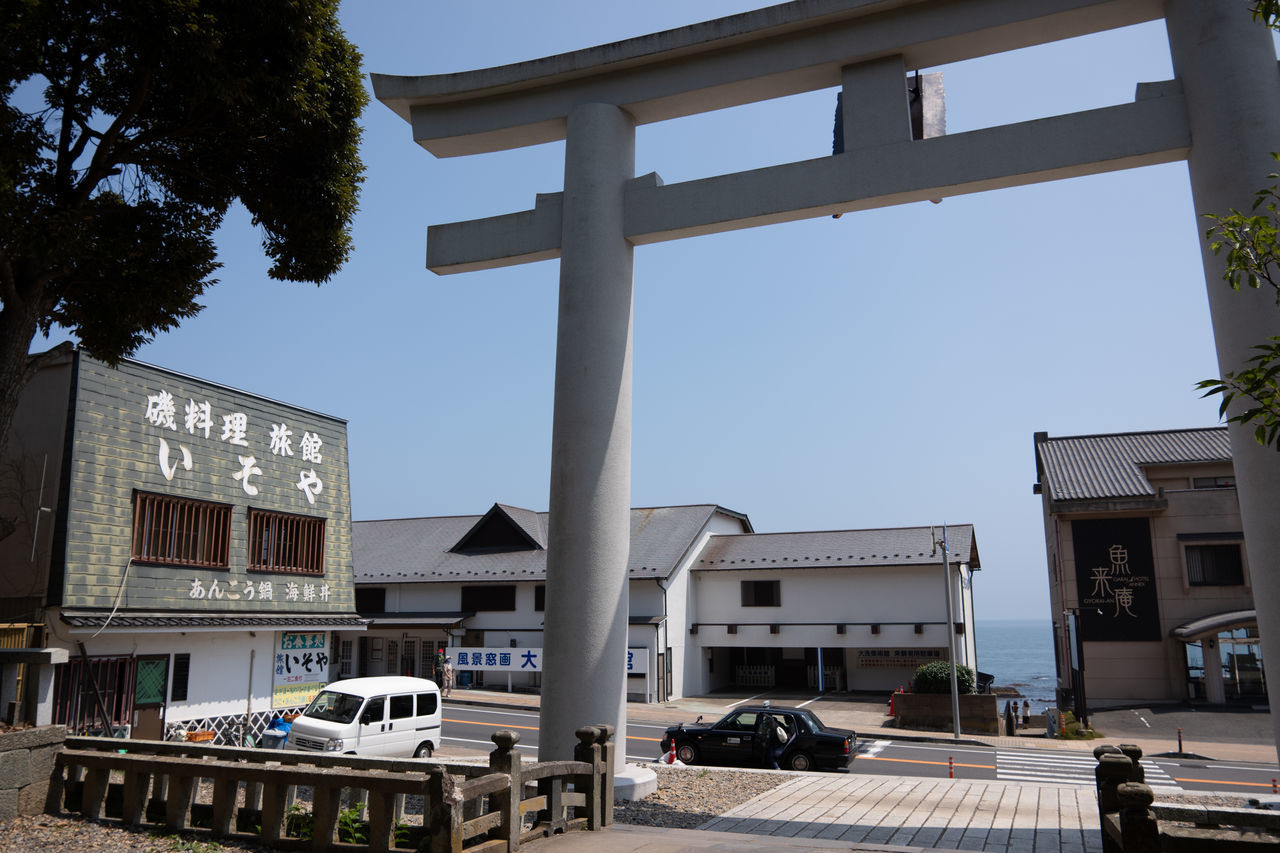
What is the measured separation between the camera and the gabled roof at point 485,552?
131 ft

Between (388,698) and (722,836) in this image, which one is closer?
(722,836)

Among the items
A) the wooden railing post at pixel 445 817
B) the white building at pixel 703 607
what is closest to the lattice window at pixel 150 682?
the wooden railing post at pixel 445 817

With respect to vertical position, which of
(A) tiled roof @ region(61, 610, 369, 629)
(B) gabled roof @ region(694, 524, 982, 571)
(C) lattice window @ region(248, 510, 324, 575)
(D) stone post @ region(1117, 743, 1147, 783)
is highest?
(B) gabled roof @ region(694, 524, 982, 571)

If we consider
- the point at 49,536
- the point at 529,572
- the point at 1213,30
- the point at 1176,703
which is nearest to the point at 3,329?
the point at 49,536

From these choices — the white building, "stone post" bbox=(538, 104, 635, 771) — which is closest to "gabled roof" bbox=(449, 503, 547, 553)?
the white building

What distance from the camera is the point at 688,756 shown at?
62.7 ft

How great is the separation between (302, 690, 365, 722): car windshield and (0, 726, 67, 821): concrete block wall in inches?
319

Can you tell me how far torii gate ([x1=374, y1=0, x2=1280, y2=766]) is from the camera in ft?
31.7

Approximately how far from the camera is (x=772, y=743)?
60.0 feet

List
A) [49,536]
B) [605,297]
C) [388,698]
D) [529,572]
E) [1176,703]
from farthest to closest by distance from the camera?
[529,572], [1176,703], [388,698], [49,536], [605,297]

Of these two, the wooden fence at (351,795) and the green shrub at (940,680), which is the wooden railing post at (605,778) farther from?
the green shrub at (940,680)

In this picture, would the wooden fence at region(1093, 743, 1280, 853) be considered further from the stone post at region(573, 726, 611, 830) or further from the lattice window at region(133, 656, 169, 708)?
the lattice window at region(133, 656, 169, 708)

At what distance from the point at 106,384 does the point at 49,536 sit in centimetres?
295

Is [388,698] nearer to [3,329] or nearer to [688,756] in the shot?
[688,756]
